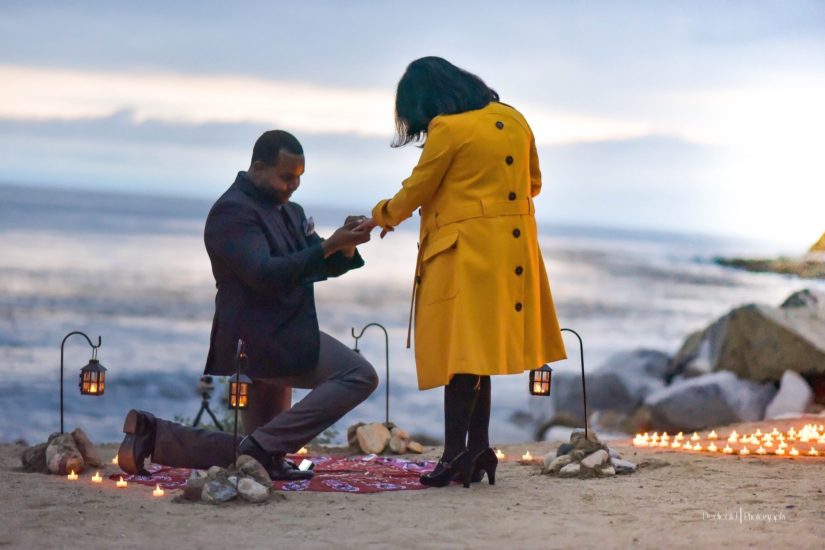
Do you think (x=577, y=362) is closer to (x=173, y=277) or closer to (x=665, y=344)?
(x=665, y=344)

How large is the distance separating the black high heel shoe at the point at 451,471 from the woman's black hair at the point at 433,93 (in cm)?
155

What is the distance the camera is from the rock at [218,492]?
5.31 m

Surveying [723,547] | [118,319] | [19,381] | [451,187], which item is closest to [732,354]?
[451,187]

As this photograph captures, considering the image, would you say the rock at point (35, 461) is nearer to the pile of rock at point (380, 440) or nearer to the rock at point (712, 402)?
the pile of rock at point (380, 440)

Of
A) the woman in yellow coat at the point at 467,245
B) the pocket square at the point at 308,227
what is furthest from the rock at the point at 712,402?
the pocket square at the point at 308,227

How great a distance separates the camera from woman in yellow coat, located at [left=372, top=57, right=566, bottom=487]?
5.67m

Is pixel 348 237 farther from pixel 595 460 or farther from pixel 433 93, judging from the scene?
pixel 595 460

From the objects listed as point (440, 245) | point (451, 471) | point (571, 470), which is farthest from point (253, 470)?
point (571, 470)

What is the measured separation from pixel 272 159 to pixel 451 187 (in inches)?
35.6

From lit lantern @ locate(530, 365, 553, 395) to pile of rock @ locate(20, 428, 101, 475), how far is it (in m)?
2.32

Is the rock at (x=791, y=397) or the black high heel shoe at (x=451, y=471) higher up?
the rock at (x=791, y=397)

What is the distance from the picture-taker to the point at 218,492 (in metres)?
5.33

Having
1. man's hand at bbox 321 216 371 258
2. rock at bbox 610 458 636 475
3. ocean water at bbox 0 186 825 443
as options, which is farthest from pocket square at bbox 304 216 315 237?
ocean water at bbox 0 186 825 443

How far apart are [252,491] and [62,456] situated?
1.52 metres
